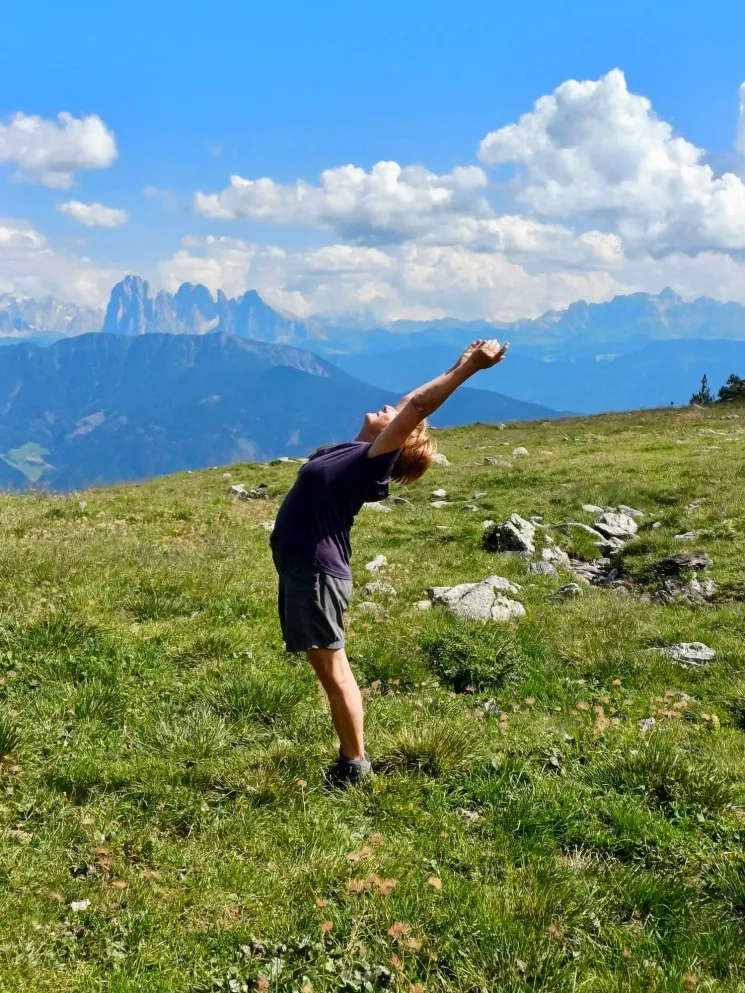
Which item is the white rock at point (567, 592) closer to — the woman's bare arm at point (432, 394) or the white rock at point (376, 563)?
the white rock at point (376, 563)

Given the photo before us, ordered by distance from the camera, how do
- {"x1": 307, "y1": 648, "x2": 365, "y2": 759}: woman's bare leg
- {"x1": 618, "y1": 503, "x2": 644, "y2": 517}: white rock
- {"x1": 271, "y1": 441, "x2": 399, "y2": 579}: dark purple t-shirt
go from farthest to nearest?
1. {"x1": 618, "y1": 503, "x2": 644, "y2": 517}: white rock
2. {"x1": 307, "y1": 648, "x2": 365, "y2": 759}: woman's bare leg
3. {"x1": 271, "y1": 441, "x2": 399, "y2": 579}: dark purple t-shirt

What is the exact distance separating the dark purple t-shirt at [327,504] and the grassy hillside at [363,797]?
1777 mm

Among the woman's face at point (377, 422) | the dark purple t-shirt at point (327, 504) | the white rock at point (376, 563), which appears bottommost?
the white rock at point (376, 563)

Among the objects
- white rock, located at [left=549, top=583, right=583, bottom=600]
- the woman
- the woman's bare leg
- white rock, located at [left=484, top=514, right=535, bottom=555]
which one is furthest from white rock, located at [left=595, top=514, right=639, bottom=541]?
the woman's bare leg

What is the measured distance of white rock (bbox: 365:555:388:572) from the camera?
12047mm

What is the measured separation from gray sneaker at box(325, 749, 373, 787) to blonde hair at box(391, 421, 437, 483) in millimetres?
2284

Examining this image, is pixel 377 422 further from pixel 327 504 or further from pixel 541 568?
pixel 541 568

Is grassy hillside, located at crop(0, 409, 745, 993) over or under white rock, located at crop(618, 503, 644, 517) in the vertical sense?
under

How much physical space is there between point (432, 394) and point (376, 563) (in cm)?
808

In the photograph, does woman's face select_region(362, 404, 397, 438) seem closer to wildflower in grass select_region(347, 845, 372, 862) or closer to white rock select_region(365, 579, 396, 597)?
wildflower in grass select_region(347, 845, 372, 862)

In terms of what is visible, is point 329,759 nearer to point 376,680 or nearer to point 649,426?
point 376,680

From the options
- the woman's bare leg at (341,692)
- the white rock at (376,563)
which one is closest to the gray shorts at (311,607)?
the woman's bare leg at (341,692)

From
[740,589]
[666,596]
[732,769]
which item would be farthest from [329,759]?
[740,589]

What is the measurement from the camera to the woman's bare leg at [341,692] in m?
5.14
